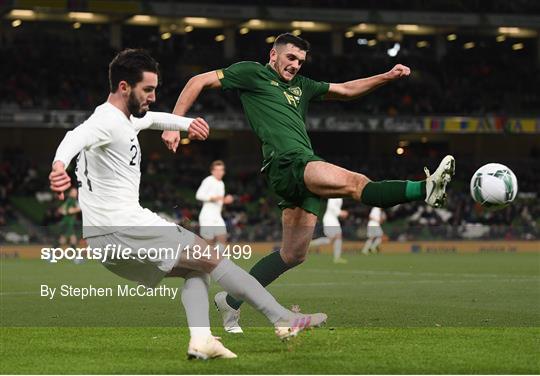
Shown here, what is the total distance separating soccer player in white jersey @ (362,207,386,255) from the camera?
30766 millimetres

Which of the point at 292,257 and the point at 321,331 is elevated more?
the point at 292,257

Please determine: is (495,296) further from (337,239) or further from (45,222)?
(45,222)

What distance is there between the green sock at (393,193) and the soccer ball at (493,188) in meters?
0.95

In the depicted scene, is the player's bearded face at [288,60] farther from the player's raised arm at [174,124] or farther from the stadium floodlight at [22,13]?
the stadium floodlight at [22,13]

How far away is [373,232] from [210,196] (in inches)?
413

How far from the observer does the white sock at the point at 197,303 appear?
689 cm

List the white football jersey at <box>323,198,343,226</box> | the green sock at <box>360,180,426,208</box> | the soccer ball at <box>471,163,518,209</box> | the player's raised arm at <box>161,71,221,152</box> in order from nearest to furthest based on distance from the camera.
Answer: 1. the green sock at <box>360,180,426,208</box>
2. the soccer ball at <box>471,163,518,209</box>
3. the player's raised arm at <box>161,71,221,152</box>
4. the white football jersey at <box>323,198,343,226</box>

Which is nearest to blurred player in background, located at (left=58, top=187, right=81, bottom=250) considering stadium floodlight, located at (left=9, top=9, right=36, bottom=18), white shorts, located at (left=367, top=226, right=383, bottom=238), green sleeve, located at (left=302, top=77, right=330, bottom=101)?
white shorts, located at (left=367, top=226, right=383, bottom=238)

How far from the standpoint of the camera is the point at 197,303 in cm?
696

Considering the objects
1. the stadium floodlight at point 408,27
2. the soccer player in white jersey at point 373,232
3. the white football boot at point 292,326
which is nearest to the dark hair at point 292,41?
the white football boot at point 292,326

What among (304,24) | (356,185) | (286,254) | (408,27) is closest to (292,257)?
(286,254)

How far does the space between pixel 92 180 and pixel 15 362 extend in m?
1.41

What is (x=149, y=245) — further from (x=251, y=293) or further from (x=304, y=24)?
(x=304, y=24)

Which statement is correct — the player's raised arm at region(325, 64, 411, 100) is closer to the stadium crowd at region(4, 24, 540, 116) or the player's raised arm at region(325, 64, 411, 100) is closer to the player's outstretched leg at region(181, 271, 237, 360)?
the player's outstretched leg at region(181, 271, 237, 360)
